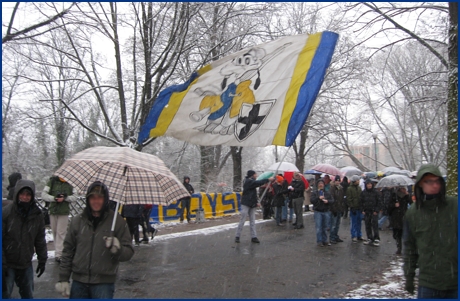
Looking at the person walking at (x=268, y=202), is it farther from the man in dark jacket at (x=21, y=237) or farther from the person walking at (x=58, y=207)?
the man in dark jacket at (x=21, y=237)

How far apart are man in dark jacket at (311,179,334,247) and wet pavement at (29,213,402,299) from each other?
13.7 inches

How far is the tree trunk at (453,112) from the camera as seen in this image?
25.3 ft

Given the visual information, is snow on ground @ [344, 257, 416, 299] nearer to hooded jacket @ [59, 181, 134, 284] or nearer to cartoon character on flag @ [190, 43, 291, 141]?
cartoon character on flag @ [190, 43, 291, 141]

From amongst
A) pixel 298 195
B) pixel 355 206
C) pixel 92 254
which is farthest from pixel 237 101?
pixel 298 195

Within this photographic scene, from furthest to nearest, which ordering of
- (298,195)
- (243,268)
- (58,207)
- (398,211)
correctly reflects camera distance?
(298,195), (398,211), (58,207), (243,268)

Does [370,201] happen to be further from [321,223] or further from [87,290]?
[87,290]

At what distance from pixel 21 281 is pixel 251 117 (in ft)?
13.3

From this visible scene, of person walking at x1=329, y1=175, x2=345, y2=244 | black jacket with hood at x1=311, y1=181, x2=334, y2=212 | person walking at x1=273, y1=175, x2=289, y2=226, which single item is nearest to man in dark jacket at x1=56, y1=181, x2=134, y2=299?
black jacket with hood at x1=311, y1=181, x2=334, y2=212

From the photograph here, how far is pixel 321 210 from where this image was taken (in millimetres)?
10422

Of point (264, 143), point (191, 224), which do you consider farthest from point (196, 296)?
point (191, 224)

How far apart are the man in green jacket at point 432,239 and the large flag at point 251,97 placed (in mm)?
2672

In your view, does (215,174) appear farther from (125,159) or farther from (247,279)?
(125,159)

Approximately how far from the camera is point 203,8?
15.5 metres

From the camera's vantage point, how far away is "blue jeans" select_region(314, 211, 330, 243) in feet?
34.3
